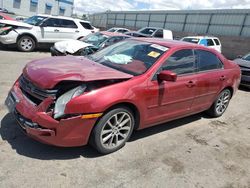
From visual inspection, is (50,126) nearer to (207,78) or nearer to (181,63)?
(181,63)

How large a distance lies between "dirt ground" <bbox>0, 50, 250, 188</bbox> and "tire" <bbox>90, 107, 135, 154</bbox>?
0.45 feet

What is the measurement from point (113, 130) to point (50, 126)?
2.98 feet

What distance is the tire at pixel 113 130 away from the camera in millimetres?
3414

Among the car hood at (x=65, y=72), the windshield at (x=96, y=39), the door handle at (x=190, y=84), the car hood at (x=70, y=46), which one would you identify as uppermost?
the car hood at (x=65, y=72)

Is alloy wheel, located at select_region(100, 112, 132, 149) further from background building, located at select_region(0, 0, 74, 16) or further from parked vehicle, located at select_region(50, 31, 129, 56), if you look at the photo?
background building, located at select_region(0, 0, 74, 16)

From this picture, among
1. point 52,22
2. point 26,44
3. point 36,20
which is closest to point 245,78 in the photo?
point 52,22

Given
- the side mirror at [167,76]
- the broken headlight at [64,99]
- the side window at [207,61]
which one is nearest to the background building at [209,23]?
the side window at [207,61]

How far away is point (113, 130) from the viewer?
364cm

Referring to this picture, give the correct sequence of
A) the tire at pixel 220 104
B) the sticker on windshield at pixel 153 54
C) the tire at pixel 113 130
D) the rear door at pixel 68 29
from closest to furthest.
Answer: the tire at pixel 113 130
the sticker on windshield at pixel 153 54
the tire at pixel 220 104
the rear door at pixel 68 29

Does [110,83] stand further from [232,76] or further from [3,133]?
[232,76]

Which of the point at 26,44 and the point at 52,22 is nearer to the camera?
the point at 26,44

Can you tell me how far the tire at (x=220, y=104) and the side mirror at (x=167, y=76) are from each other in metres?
2.09

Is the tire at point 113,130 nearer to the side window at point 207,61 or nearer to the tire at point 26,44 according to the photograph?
the side window at point 207,61

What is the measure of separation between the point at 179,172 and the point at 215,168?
23.3 inches
